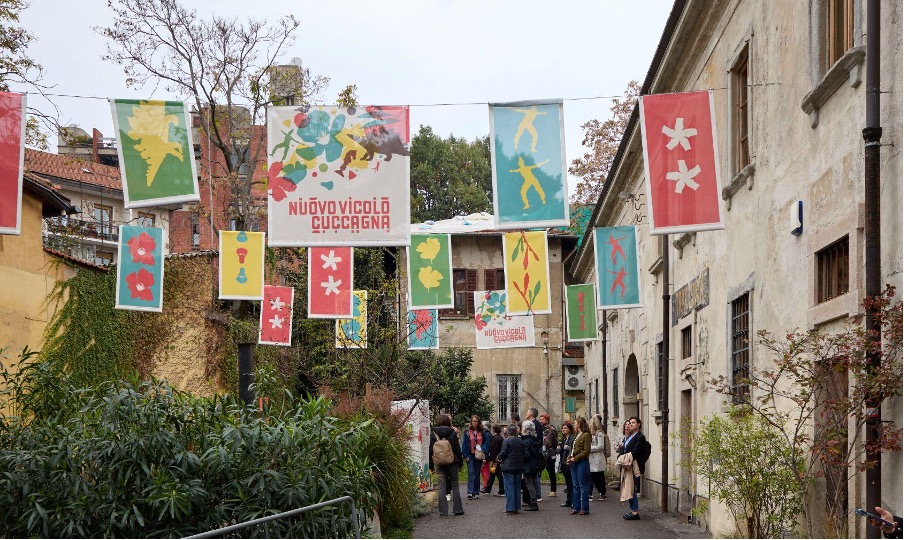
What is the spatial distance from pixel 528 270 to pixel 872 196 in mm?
10205

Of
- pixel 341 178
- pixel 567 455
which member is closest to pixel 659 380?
pixel 567 455

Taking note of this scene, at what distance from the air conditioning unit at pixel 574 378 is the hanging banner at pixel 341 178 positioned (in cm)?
3210

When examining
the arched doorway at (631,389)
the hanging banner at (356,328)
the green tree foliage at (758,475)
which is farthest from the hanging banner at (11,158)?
the arched doorway at (631,389)

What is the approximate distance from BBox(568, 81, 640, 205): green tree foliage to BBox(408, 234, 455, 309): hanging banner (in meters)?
23.2

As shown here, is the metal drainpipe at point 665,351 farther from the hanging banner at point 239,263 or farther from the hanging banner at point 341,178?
the hanging banner at point 341,178

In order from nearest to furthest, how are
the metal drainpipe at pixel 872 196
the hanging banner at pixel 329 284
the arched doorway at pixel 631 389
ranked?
1. the metal drainpipe at pixel 872 196
2. the hanging banner at pixel 329 284
3. the arched doorway at pixel 631 389

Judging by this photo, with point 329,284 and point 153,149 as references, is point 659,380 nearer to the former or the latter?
point 329,284

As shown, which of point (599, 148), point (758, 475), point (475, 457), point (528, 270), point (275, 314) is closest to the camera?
point (758, 475)

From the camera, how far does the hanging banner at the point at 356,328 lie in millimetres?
22906

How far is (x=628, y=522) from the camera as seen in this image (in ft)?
57.3

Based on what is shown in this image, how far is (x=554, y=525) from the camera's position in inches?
667

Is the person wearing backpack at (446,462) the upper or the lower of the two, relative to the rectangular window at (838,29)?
lower

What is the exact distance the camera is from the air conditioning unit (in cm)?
4356

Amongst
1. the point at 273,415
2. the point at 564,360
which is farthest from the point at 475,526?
the point at 564,360
